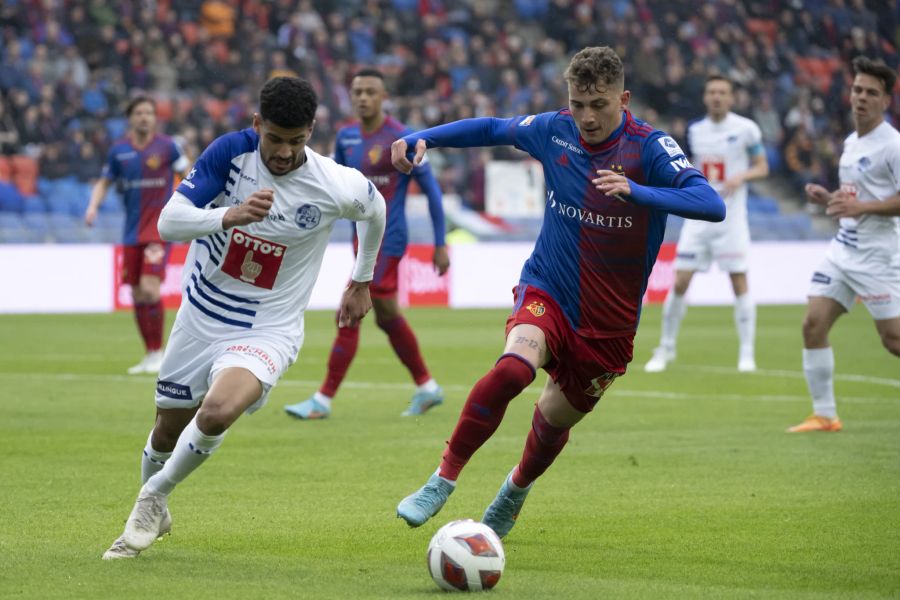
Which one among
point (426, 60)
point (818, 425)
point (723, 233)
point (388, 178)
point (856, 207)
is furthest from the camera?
point (426, 60)

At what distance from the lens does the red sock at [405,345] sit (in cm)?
1088

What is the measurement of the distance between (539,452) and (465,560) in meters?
1.12

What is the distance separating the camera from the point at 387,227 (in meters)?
10.7

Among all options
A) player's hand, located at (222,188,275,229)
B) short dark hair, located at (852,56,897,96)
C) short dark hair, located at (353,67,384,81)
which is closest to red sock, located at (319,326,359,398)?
short dark hair, located at (353,67,384,81)

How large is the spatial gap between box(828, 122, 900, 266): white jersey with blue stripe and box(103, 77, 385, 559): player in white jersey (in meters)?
4.49

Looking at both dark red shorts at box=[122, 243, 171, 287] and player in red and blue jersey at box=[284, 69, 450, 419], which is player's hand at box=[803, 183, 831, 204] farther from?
dark red shorts at box=[122, 243, 171, 287]

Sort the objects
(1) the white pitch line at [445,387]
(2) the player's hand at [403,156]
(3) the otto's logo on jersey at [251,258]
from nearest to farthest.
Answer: (3) the otto's logo on jersey at [251,258] → (2) the player's hand at [403,156] → (1) the white pitch line at [445,387]

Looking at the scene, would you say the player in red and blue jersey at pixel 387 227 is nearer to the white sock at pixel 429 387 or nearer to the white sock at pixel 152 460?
the white sock at pixel 429 387

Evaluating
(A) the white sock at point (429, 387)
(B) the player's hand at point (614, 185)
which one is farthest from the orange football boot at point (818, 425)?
(B) the player's hand at point (614, 185)

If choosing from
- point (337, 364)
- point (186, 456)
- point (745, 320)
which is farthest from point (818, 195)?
point (745, 320)

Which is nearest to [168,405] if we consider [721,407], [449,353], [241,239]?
[241,239]

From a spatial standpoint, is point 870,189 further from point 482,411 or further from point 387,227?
point 482,411

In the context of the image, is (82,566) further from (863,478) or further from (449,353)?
(449,353)

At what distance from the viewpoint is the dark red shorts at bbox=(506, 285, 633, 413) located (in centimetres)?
597
